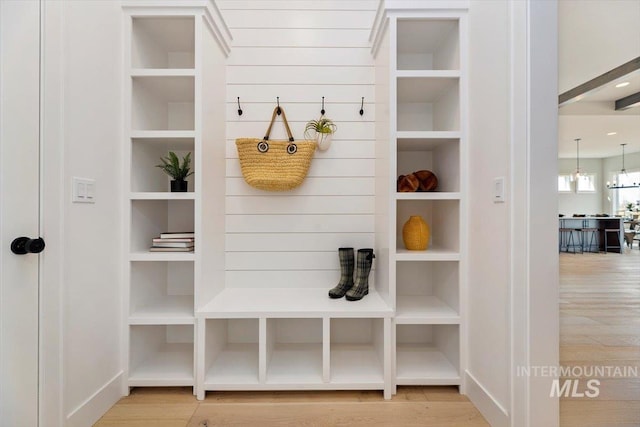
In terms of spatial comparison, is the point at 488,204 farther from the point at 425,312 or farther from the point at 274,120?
the point at 274,120

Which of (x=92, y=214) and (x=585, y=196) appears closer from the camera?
(x=92, y=214)

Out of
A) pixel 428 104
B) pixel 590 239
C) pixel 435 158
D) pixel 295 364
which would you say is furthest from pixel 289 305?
pixel 590 239

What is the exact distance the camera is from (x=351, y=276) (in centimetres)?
206

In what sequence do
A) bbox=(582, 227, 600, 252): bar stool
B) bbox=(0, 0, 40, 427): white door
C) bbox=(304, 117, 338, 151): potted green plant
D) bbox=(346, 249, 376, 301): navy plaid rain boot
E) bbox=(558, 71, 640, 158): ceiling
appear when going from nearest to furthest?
bbox=(0, 0, 40, 427): white door < bbox=(346, 249, 376, 301): navy plaid rain boot < bbox=(304, 117, 338, 151): potted green plant < bbox=(558, 71, 640, 158): ceiling < bbox=(582, 227, 600, 252): bar stool

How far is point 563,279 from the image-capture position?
4633 millimetres

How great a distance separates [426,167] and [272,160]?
105 centimetres

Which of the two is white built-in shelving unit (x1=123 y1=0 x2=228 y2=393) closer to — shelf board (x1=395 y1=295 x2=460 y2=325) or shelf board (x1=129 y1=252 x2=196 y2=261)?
shelf board (x1=129 y1=252 x2=196 y2=261)

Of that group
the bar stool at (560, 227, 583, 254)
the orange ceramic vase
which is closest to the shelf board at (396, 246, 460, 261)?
the orange ceramic vase

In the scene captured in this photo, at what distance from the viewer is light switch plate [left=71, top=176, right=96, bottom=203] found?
1.47 m

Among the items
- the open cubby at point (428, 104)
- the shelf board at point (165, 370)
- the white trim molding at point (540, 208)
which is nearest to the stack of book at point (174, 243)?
the shelf board at point (165, 370)

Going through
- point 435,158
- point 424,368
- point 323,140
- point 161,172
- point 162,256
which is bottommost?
point 424,368

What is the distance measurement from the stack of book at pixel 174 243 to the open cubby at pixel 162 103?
0.65 meters

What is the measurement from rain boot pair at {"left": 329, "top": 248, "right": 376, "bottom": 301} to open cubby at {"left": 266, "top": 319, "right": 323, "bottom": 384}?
41 centimetres

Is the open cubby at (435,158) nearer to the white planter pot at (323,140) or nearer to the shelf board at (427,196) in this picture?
the shelf board at (427,196)
